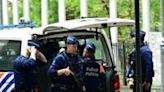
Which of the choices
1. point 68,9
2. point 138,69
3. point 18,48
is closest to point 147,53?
point 18,48

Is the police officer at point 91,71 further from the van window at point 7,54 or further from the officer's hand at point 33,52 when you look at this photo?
the van window at point 7,54

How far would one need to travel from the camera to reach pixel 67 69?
8.73 metres

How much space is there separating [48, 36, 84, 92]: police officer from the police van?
0.35m

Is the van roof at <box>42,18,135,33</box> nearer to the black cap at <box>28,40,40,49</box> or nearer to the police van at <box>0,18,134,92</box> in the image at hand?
the police van at <box>0,18,134,92</box>

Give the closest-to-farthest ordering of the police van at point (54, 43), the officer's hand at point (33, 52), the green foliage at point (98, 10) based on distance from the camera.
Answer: the officer's hand at point (33, 52) < the police van at point (54, 43) < the green foliage at point (98, 10)

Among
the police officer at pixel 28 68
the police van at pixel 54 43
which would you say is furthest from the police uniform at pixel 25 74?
the police van at pixel 54 43

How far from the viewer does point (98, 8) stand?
2041 centimetres

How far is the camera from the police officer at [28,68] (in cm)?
910

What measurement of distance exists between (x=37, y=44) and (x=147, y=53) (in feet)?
6.86

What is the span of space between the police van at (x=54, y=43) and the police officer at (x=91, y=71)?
1.24ft

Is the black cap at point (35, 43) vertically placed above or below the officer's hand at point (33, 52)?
above

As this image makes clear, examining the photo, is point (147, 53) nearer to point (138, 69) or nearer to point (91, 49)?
point (91, 49)

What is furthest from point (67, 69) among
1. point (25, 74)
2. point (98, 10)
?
point (98, 10)

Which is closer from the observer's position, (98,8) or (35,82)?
(35,82)
